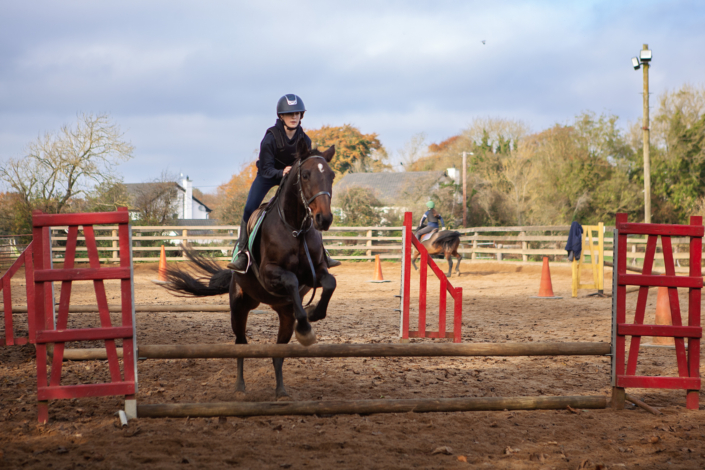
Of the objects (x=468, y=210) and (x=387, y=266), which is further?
(x=468, y=210)

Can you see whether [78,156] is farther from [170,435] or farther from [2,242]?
[170,435]

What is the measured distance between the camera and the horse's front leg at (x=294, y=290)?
397 centimetres

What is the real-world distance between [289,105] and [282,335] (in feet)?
7.12

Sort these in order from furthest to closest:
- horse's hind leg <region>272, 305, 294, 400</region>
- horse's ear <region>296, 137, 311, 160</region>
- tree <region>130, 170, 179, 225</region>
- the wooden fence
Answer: tree <region>130, 170, 179, 225</region> → the wooden fence → horse's hind leg <region>272, 305, 294, 400</region> → horse's ear <region>296, 137, 311, 160</region>

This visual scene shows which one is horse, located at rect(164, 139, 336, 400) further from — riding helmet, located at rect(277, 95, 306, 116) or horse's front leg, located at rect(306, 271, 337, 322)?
riding helmet, located at rect(277, 95, 306, 116)

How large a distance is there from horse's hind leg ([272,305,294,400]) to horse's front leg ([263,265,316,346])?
0.64m

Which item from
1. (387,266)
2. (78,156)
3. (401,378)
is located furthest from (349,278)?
(78,156)

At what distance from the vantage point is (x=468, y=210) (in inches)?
1433

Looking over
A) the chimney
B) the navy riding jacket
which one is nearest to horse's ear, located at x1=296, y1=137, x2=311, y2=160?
the navy riding jacket

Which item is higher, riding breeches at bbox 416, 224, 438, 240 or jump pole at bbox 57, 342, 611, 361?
riding breeches at bbox 416, 224, 438, 240

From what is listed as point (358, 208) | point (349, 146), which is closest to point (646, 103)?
point (358, 208)

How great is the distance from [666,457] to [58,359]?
4.08 m

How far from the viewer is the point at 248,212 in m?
5.25

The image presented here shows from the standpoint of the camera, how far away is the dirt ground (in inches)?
123
